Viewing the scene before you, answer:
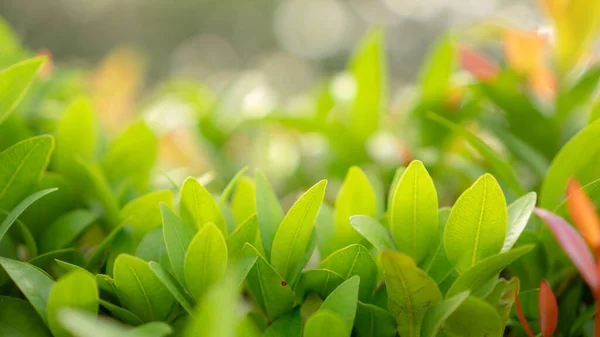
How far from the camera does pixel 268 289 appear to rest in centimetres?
60

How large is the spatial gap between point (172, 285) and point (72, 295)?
0.10m

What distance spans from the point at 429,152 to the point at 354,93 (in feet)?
0.63

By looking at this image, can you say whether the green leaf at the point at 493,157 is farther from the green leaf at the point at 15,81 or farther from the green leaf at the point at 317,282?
the green leaf at the point at 15,81

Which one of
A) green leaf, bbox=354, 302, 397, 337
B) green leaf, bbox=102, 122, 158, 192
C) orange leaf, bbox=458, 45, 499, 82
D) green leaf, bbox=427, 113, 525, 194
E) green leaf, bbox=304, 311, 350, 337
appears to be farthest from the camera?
orange leaf, bbox=458, 45, 499, 82

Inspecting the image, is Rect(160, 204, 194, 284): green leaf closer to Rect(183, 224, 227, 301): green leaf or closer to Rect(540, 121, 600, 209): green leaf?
Rect(183, 224, 227, 301): green leaf

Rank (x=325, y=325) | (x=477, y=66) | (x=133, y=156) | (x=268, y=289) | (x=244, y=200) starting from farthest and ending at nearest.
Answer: (x=477, y=66) → (x=133, y=156) → (x=244, y=200) → (x=268, y=289) → (x=325, y=325)

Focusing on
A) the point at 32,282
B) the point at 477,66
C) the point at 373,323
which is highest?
the point at 477,66

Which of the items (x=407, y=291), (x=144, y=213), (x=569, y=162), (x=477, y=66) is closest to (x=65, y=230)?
(x=144, y=213)

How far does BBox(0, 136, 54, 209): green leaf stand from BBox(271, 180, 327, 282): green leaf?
290mm

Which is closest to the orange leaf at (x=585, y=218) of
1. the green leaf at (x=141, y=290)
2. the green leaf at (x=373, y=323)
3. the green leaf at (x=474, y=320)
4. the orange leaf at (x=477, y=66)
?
the green leaf at (x=474, y=320)

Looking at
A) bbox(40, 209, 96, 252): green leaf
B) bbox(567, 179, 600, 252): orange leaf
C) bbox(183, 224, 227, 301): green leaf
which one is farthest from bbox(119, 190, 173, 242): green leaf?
bbox(567, 179, 600, 252): orange leaf

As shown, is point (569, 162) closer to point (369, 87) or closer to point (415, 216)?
point (415, 216)

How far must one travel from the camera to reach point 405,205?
0.60m

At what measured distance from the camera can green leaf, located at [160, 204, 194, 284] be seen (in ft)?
1.87
